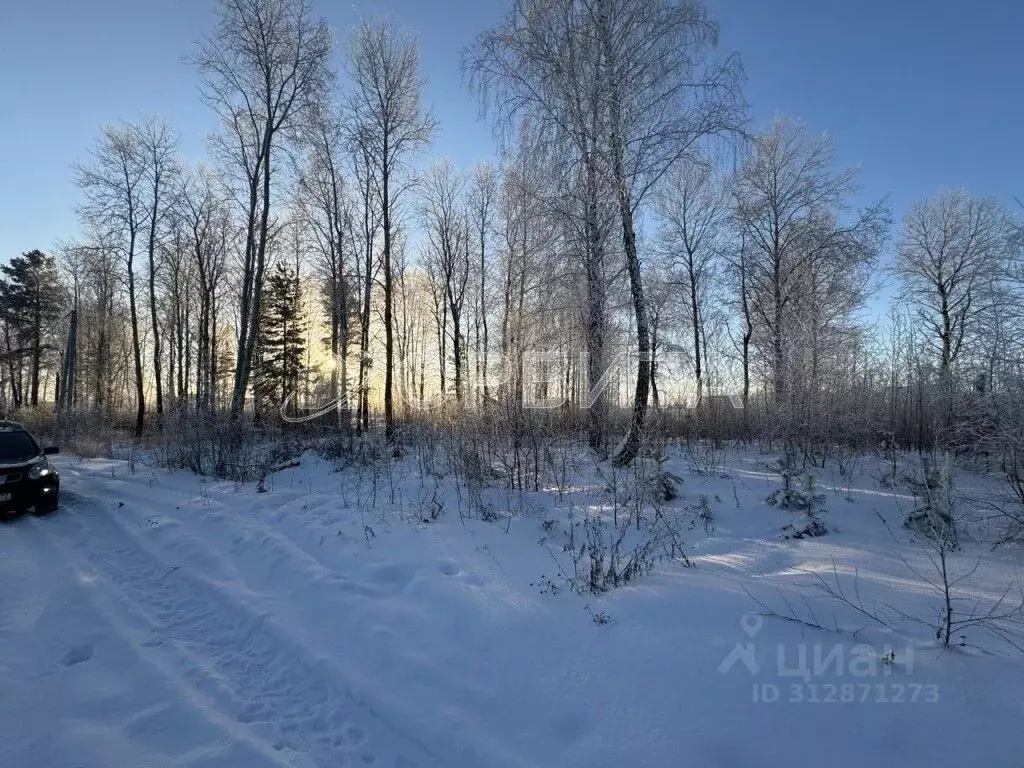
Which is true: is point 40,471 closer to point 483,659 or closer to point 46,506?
point 46,506

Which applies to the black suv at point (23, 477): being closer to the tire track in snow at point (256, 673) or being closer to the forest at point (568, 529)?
the forest at point (568, 529)

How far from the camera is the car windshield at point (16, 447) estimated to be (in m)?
7.83

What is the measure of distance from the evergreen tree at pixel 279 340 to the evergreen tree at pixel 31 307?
710 inches

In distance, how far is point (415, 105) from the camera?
15.9 meters

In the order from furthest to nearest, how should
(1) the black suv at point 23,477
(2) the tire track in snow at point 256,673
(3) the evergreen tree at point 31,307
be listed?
(3) the evergreen tree at point 31,307, (1) the black suv at point 23,477, (2) the tire track in snow at point 256,673

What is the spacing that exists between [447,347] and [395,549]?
29.0m

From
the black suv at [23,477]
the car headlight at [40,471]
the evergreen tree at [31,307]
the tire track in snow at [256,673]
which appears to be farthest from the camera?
the evergreen tree at [31,307]

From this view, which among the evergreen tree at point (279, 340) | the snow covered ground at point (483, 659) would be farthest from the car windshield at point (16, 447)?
the evergreen tree at point (279, 340)

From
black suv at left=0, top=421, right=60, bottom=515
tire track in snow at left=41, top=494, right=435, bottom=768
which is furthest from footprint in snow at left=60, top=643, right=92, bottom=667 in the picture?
black suv at left=0, top=421, right=60, bottom=515

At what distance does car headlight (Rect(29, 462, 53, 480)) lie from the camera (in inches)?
298

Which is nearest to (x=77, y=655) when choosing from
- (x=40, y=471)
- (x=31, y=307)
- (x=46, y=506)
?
(x=46, y=506)

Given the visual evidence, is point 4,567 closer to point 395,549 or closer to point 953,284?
point 395,549

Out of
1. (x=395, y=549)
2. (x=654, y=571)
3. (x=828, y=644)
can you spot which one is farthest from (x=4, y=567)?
(x=828, y=644)

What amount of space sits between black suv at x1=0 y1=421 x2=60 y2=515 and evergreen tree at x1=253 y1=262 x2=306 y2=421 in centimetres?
1903
